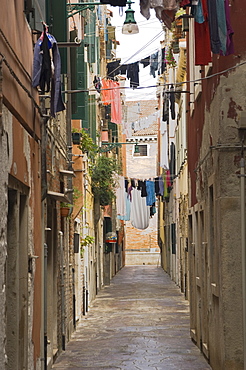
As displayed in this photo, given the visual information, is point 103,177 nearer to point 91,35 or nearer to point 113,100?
point 113,100

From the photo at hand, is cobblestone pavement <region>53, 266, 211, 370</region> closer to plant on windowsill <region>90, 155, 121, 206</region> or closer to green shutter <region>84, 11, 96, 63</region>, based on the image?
plant on windowsill <region>90, 155, 121, 206</region>

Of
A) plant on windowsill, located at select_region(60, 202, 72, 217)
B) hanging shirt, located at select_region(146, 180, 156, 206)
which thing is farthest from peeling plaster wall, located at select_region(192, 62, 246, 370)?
hanging shirt, located at select_region(146, 180, 156, 206)

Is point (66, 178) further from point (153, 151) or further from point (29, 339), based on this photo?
point (153, 151)

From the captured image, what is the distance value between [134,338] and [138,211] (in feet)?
105

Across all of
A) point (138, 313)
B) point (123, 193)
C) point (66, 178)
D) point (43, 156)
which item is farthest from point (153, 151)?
point (43, 156)

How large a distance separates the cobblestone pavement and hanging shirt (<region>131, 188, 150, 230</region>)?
66.1 feet

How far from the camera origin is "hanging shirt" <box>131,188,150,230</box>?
48188mm

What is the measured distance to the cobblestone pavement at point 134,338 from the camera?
13.3 m

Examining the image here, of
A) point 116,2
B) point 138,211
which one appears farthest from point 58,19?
point 138,211

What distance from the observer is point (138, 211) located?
159 ft

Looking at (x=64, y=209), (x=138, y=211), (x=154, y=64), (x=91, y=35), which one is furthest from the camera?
(x=138, y=211)

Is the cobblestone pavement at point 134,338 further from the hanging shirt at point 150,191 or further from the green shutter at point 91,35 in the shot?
the hanging shirt at point 150,191

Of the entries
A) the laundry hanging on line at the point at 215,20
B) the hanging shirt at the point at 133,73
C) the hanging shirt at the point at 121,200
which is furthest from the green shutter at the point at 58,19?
the hanging shirt at the point at 121,200

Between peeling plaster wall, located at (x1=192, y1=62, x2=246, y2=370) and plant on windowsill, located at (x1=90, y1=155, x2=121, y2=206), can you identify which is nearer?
peeling plaster wall, located at (x1=192, y1=62, x2=246, y2=370)
